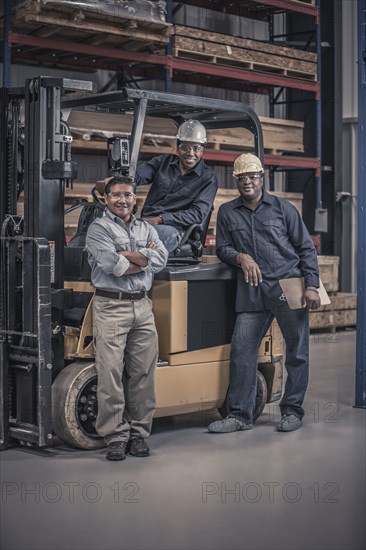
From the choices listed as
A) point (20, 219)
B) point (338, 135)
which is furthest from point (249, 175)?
point (338, 135)

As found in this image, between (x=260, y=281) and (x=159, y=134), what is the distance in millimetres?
4857

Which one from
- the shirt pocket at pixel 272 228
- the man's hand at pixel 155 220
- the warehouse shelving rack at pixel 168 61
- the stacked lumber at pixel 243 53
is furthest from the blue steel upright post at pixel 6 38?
the shirt pocket at pixel 272 228

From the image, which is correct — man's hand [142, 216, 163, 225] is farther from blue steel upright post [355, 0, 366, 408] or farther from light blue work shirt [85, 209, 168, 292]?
blue steel upright post [355, 0, 366, 408]

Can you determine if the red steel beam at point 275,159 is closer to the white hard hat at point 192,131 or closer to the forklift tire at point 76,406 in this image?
the white hard hat at point 192,131

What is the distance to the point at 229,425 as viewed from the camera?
699 cm

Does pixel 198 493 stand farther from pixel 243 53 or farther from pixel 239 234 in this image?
pixel 243 53

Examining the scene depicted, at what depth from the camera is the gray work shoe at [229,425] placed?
697 centimetres

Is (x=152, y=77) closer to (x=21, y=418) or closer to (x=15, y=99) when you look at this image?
(x=15, y=99)

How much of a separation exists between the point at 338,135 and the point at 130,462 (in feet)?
34.3

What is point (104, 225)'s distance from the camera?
6160 mm

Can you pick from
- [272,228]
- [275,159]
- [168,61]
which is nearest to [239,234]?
[272,228]

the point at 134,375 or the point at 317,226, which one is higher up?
the point at 317,226

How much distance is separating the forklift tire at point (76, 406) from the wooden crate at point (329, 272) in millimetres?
7754

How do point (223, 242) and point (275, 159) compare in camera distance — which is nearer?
point (223, 242)
